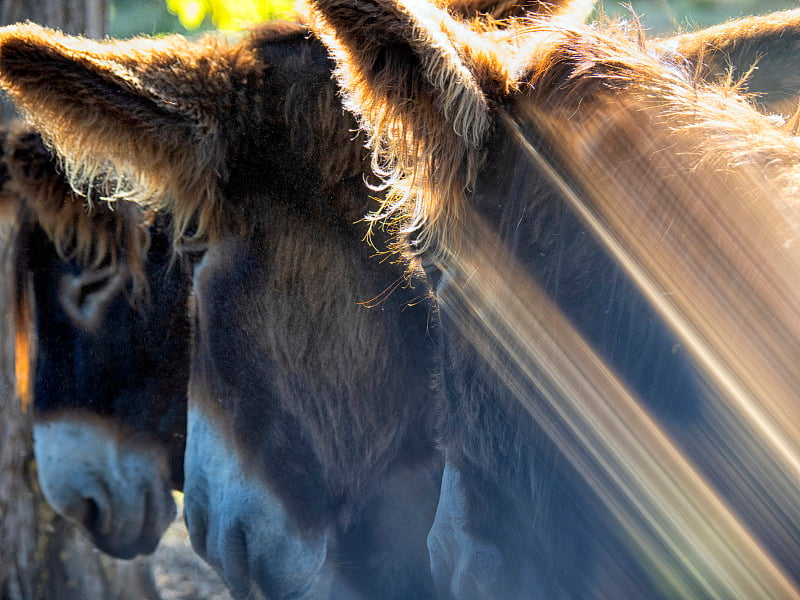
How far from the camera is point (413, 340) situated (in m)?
2.13

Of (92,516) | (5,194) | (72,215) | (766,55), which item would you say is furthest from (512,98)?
(92,516)

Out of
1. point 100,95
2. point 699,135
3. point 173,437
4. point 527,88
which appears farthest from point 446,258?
A: point 173,437

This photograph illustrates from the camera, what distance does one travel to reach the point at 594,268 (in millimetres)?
1354

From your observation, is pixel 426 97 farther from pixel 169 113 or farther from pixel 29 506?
pixel 29 506

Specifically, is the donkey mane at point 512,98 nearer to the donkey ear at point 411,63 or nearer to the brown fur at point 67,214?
the donkey ear at point 411,63

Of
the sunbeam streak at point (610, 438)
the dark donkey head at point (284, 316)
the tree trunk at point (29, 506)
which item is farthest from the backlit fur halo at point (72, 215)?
the sunbeam streak at point (610, 438)

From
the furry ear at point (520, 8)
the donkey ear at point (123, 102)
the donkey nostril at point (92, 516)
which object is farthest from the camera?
the donkey nostril at point (92, 516)

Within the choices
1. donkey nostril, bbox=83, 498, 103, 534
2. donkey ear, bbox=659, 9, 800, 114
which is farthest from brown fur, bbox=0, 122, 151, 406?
donkey ear, bbox=659, 9, 800, 114

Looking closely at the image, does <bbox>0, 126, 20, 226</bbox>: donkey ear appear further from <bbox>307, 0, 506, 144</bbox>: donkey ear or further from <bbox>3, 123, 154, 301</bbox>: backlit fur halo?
<bbox>307, 0, 506, 144</bbox>: donkey ear

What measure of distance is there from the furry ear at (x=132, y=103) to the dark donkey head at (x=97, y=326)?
30 cm

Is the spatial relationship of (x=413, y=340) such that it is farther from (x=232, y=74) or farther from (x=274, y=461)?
(x=232, y=74)

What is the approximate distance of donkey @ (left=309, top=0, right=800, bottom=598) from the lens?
1221mm

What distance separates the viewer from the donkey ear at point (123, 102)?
174 centimetres

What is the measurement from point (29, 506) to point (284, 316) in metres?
2.23
